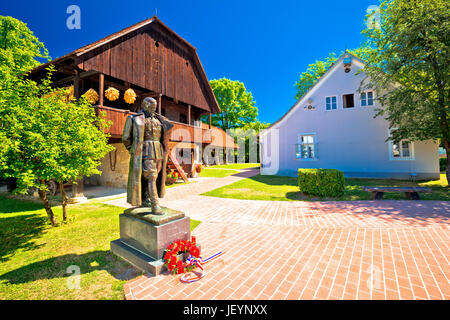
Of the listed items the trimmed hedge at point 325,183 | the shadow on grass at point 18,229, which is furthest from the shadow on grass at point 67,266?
the trimmed hedge at point 325,183

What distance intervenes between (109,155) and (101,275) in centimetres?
1046

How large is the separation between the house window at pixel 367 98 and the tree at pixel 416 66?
124 centimetres

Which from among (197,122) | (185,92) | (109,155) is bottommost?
(109,155)

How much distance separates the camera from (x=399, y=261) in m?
3.16

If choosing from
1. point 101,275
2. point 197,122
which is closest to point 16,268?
point 101,275

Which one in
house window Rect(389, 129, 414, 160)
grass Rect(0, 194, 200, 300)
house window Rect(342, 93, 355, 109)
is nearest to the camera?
grass Rect(0, 194, 200, 300)

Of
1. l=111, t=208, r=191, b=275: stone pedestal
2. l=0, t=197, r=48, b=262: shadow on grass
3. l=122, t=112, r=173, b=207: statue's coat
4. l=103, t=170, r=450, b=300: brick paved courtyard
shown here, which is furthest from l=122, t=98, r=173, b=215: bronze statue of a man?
l=0, t=197, r=48, b=262: shadow on grass

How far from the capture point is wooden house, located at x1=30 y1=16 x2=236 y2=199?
9.14m

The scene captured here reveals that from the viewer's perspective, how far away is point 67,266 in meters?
3.28

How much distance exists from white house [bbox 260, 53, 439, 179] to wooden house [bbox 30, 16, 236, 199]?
7.89 metres

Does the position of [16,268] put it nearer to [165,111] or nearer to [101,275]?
[101,275]

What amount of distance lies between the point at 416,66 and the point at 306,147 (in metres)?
7.25

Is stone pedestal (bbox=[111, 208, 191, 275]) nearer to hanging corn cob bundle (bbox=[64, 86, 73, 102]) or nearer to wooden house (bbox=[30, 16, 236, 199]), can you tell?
hanging corn cob bundle (bbox=[64, 86, 73, 102])
